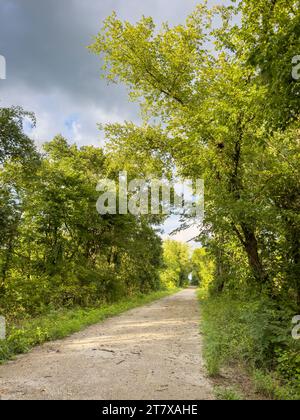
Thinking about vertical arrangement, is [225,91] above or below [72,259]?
above

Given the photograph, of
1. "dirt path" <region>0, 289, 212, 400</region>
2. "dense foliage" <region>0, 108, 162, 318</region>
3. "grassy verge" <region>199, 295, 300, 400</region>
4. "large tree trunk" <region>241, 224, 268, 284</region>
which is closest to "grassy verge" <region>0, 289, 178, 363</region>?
"dirt path" <region>0, 289, 212, 400</region>

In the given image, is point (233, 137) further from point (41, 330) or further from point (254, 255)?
point (41, 330)

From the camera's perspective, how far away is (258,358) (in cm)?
705

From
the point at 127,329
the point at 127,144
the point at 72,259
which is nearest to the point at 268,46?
the point at 127,329

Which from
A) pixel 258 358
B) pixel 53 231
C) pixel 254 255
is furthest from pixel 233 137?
pixel 53 231

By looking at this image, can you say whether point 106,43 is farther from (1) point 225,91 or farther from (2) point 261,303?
(2) point 261,303

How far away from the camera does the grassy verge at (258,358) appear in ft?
18.1

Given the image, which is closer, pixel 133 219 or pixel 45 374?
pixel 45 374

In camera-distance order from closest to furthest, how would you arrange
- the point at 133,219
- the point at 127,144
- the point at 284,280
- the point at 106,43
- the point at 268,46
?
the point at 268,46
the point at 284,280
the point at 106,43
the point at 127,144
the point at 133,219

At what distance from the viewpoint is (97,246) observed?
72.1ft

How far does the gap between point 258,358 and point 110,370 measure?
307cm

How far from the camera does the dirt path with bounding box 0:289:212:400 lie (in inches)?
201

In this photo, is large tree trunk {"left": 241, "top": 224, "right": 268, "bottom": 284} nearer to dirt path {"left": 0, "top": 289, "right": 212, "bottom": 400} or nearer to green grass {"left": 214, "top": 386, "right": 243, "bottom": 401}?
dirt path {"left": 0, "top": 289, "right": 212, "bottom": 400}
